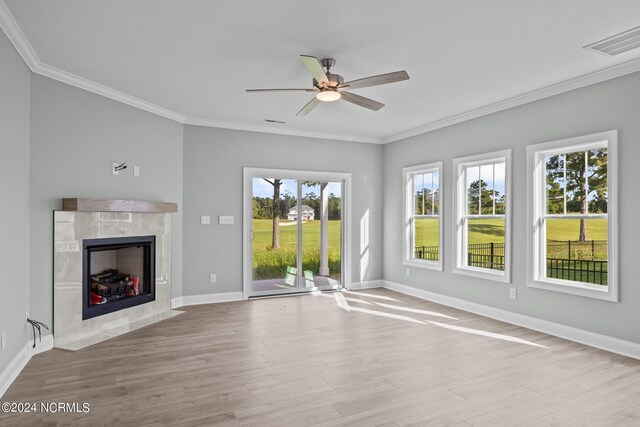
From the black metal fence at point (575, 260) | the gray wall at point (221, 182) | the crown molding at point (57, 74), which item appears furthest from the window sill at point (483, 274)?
the crown molding at point (57, 74)

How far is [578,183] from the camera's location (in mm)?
4293

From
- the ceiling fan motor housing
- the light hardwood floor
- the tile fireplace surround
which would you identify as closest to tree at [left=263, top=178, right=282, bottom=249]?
the light hardwood floor

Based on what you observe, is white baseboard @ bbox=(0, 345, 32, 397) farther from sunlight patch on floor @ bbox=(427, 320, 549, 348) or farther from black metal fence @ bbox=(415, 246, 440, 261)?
black metal fence @ bbox=(415, 246, 440, 261)

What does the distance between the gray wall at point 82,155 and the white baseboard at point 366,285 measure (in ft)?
10.4

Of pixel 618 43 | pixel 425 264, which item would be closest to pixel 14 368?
pixel 425 264

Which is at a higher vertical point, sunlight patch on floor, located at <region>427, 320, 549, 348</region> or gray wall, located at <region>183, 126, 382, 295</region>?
gray wall, located at <region>183, 126, 382, 295</region>

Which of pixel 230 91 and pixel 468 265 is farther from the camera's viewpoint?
pixel 468 265

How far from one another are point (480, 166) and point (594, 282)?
79.2 inches

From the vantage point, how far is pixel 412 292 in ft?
21.5

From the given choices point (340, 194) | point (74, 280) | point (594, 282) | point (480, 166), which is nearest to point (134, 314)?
point (74, 280)

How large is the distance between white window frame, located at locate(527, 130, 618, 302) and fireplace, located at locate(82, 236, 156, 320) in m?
4.73

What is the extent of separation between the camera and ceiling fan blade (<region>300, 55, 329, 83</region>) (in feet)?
9.40

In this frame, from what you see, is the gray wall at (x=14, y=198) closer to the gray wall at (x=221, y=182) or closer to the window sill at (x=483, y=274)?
the gray wall at (x=221, y=182)

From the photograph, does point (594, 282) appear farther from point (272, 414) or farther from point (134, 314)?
point (134, 314)
